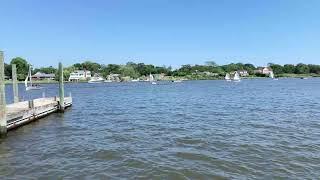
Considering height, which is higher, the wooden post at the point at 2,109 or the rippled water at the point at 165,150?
the wooden post at the point at 2,109

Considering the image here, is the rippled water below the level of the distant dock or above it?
below

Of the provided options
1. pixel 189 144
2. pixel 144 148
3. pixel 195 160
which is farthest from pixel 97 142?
pixel 195 160

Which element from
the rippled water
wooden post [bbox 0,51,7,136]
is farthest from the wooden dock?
wooden post [bbox 0,51,7,136]

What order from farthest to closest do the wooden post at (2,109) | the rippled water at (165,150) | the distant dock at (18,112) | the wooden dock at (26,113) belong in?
the wooden dock at (26,113) → the distant dock at (18,112) → the wooden post at (2,109) → the rippled water at (165,150)

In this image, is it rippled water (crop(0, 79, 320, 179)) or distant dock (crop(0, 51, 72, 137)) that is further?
distant dock (crop(0, 51, 72, 137))

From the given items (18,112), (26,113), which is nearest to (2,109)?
(18,112)

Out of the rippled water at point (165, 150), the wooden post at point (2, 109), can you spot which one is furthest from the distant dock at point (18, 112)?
the rippled water at point (165, 150)

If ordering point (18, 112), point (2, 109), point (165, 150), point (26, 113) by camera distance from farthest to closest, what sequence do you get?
point (26, 113), point (18, 112), point (2, 109), point (165, 150)

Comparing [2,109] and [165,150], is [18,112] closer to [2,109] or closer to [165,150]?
[2,109]

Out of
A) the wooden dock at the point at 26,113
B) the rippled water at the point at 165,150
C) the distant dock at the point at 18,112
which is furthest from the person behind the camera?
Result: the wooden dock at the point at 26,113

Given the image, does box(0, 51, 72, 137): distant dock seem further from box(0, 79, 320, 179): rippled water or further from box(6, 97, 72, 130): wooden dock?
box(0, 79, 320, 179): rippled water

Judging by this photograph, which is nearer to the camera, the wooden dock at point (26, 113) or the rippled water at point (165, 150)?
the rippled water at point (165, 150)

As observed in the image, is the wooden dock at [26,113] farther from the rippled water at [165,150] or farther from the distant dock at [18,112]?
the rippled water at [165,150]

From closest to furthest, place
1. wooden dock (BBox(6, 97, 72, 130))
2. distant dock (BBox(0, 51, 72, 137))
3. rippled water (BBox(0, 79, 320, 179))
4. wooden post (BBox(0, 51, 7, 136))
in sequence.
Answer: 1. rippled water (BBox(0, 79, 320, 179))
2. wooden post (BBox(0, 51, 7, 136))
3. distant dock (BBox(0, 51, 72, 137))
4. wooden dock (BBox(6, 97, 72, 130))
